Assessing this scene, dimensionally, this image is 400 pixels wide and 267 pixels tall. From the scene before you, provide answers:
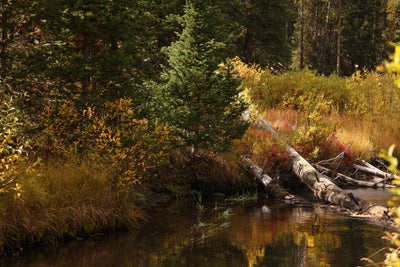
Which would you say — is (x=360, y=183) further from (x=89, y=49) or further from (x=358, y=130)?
(x=89, y=49)

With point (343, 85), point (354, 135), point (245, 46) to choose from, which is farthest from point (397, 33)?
point (354, 135)

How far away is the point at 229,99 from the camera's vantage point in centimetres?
1014

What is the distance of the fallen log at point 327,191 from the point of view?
8.30 meters

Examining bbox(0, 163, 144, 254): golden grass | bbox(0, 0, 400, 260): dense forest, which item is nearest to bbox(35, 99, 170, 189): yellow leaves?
bbox(0, 0, 400, 260): dense forest

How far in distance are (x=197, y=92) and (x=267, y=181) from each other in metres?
2.91

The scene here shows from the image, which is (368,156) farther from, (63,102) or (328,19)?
(328,19)

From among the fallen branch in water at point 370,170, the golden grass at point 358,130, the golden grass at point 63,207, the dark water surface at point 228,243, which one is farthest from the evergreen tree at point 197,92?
the fallen branch in water at point 370,170

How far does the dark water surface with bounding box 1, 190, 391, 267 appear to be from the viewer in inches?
239

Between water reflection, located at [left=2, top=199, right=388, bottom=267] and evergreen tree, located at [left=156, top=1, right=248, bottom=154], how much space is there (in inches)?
77.9

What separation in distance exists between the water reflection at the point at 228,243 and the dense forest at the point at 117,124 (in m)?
0.51

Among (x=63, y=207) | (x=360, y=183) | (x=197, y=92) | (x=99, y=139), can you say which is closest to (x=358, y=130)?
(x=360, y=183)

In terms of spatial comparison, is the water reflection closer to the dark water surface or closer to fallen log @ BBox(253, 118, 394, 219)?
the dark water surface

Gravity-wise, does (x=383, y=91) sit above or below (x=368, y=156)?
above

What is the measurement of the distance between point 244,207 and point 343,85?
10.8m
